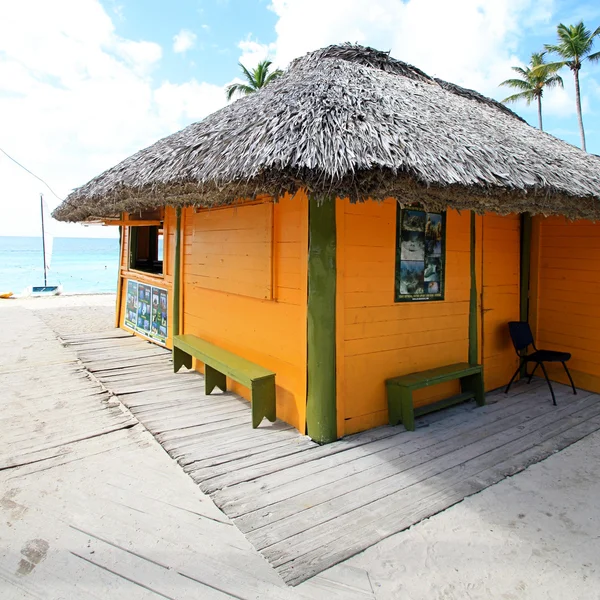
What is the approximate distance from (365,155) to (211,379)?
9.60 feet

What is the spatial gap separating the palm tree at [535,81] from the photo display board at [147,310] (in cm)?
2766

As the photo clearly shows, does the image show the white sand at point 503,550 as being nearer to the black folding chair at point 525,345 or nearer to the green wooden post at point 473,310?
the green wooden post at point 473,310

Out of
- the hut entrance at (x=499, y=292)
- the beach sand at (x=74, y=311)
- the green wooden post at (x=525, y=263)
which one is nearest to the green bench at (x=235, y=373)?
the hut entrance at (x=499, y=292)

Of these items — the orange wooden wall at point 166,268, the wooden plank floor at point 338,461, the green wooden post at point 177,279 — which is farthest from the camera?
the orange wooden wall at point 166,268

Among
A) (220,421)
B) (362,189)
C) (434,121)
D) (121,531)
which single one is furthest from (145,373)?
(434,121)

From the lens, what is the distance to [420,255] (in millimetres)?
Result: 3863

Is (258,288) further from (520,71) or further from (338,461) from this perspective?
(520,71)

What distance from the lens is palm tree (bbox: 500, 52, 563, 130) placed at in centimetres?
2484

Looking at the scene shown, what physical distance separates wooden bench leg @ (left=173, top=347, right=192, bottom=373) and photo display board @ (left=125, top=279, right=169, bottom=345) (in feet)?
4.31

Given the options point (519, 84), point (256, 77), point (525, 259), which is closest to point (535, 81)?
point (519, 84)

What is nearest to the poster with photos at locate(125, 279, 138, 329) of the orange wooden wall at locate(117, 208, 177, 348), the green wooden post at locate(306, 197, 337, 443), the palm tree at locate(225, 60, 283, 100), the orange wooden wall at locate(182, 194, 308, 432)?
the orange wooden wall at locate(117, 208, 177, 348)

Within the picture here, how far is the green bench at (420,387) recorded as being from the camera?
11.5ft

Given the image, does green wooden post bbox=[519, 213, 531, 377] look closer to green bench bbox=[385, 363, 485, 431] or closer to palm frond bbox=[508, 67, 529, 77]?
green bench bbox=[385, 363, 485, 431]

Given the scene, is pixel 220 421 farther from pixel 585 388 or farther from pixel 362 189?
pixel 585 388
